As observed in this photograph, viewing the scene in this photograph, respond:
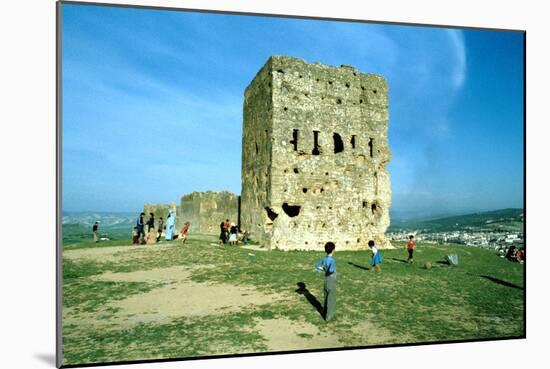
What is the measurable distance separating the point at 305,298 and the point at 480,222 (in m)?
5.54

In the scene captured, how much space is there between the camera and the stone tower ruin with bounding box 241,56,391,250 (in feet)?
44.2

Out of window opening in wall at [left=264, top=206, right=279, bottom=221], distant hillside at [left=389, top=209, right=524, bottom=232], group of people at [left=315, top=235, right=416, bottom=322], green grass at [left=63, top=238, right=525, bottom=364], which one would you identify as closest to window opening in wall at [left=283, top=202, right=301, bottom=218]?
window opening in wall at [left=264, top=206, right=279, bottom=221]

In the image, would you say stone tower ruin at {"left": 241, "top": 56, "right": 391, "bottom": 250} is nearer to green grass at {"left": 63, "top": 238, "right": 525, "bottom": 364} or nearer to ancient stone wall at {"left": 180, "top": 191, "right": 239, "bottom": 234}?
green grass at {"left": 63, "top": 238, "right": 525, "bottom": 364}

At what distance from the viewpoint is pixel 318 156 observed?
45.3 ft

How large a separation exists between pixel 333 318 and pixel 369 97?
29.0ft

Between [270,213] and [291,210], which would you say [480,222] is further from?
[270,213]

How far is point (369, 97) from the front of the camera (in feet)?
47.9

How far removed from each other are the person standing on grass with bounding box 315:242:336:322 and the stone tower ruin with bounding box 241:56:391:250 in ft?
17.2

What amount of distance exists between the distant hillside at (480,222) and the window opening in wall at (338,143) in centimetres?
340

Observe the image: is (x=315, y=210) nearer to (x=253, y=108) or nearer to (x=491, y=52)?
(x=253, y=108)

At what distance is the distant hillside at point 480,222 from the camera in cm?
1016

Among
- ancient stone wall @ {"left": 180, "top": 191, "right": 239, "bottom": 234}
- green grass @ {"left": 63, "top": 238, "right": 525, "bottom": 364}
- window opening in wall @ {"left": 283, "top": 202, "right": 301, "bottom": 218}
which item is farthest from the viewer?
ancient stone wall @ {"left": 180, "top": 191, "right": 239, "bottom": 234}

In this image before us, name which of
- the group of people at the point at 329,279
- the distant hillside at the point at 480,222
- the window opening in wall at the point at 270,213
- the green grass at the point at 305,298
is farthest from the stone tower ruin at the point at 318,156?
the group of people at the point at 329,279

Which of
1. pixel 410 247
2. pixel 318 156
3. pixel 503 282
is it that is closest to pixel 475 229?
pixel 503 282
